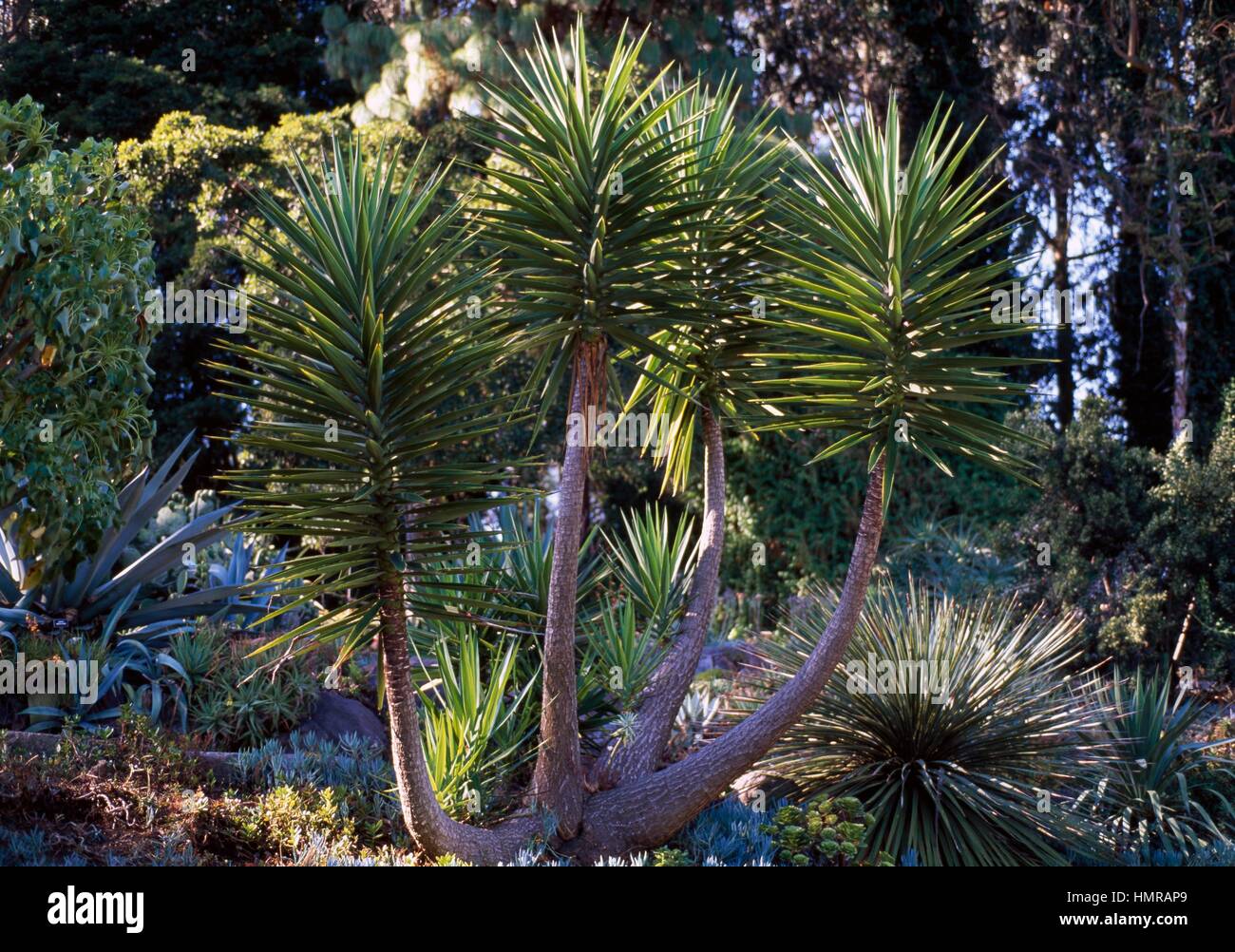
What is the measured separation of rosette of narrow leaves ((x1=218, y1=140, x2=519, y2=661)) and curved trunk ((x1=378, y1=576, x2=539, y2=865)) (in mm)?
78

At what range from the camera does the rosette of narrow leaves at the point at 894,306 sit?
4.68 metres

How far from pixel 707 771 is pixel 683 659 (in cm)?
58

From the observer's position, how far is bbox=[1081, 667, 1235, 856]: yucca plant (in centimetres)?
586

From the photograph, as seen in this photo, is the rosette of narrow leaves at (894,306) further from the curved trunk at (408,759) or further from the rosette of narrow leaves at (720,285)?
the curved trunk at (408,759)

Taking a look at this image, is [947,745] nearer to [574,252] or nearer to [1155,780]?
[1155,780]

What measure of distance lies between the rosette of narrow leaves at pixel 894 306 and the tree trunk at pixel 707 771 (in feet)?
1.41

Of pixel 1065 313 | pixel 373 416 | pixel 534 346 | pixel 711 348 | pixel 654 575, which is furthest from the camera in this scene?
pixel 1065 313

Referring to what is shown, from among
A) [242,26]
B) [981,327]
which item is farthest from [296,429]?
[242,26]

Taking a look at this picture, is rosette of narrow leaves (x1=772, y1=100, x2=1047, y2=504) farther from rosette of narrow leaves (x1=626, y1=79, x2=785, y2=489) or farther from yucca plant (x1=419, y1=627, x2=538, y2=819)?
yucca plant (x1=419, y1=627, x2=538, y2=819)

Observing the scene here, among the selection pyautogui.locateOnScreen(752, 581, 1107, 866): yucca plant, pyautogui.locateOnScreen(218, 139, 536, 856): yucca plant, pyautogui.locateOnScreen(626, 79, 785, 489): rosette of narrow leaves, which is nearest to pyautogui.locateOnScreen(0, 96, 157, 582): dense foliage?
pyautogui.locateOnScreen(218, 139, 536, 856): yucca plant

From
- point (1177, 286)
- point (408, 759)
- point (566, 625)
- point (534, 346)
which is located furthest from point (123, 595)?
point (1177, 286)

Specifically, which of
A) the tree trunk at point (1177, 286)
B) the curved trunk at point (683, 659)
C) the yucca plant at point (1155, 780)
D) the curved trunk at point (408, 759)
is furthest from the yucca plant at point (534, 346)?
the tree trunk at point (1177, 286)

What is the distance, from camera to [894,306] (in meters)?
4.68

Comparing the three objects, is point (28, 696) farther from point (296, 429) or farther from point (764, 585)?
point (764, 585)
